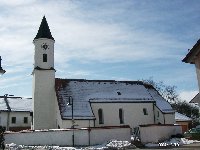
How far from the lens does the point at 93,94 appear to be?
41281 millimetres

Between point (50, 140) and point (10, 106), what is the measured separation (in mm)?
30340

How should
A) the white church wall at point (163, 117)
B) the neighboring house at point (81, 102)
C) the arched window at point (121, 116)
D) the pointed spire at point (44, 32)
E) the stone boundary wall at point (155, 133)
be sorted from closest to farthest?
1. the stone boundary wall at point (155, 133)
2. the neighboring house at point (81, 102)
3. the pointed spire at point (44, 32)
4. the arched window at point (121, 116)
5. the white church wall at point (163, 117)

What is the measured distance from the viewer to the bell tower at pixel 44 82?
3862cm

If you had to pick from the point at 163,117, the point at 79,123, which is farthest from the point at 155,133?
the point at 163,117

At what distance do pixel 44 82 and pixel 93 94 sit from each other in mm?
6857

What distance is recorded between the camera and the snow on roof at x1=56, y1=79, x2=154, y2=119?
37.7 meters

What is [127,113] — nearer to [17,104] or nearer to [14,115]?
[14,115]

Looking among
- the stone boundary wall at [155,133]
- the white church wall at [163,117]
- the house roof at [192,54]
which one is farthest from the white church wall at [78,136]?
the house roof at [192,54]

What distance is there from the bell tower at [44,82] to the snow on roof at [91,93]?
5.00 feet

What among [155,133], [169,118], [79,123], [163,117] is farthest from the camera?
[169,118]

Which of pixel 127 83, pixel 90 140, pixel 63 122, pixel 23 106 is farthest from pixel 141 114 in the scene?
pixel 23 106

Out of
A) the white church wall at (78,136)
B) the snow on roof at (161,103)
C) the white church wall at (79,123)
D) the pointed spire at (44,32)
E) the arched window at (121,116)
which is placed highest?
the pointed spire at (44,32)

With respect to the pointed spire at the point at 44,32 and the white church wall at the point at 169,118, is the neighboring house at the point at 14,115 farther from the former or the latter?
the white church wall at the point at 169,118

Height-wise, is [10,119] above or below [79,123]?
above
